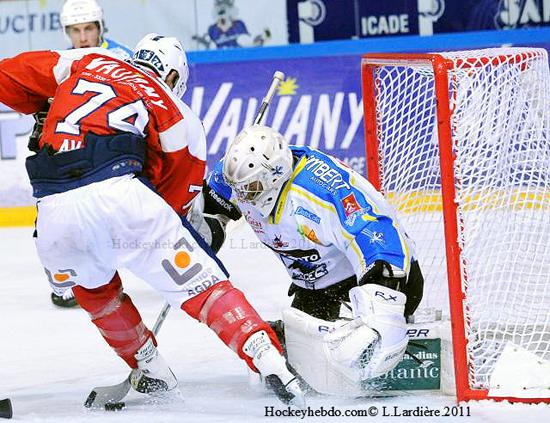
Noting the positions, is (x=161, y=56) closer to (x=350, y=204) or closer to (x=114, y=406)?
(x=350, y=204)

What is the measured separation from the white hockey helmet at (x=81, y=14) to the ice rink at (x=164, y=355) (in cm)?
113

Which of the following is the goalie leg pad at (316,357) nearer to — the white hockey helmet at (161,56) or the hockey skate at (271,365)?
the hockey skate at (271,365)

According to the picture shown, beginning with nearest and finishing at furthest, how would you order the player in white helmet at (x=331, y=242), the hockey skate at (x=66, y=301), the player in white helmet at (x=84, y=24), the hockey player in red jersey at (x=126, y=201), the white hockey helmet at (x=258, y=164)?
the hockey player in red jersey at (x=126, y=201), the player in white helmet at (x=331, y=242), the white hockey helmet at (x=258, y=164), the hockey skate at (x=66, y=301), the player in white helmet at (x=84, y=24)

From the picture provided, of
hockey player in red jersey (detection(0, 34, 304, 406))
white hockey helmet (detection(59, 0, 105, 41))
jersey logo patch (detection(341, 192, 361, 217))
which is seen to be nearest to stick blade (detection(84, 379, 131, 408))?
hockey player in red jersey (detection(0, 34, 304, 406))

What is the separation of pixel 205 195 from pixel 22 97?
662mm

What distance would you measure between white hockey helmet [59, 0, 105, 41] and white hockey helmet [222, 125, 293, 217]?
2200 millimetres

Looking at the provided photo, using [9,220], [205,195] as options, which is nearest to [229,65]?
[9,220]

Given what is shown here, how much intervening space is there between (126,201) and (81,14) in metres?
2.51

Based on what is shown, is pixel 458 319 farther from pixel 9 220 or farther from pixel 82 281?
pixel 9 220

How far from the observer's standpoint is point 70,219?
2947 mm

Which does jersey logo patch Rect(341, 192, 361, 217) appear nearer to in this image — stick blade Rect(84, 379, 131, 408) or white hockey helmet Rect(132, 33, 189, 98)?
white hockey helmet Rect(132, 33, 189, 98)

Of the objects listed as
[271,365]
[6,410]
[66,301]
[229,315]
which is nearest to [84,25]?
[66,301]

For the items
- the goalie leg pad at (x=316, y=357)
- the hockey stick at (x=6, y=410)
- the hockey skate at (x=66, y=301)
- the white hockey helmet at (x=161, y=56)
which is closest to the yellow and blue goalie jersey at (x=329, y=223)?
the goalie leg pad at (x=316, y=357)

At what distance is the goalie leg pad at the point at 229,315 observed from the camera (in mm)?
2990
